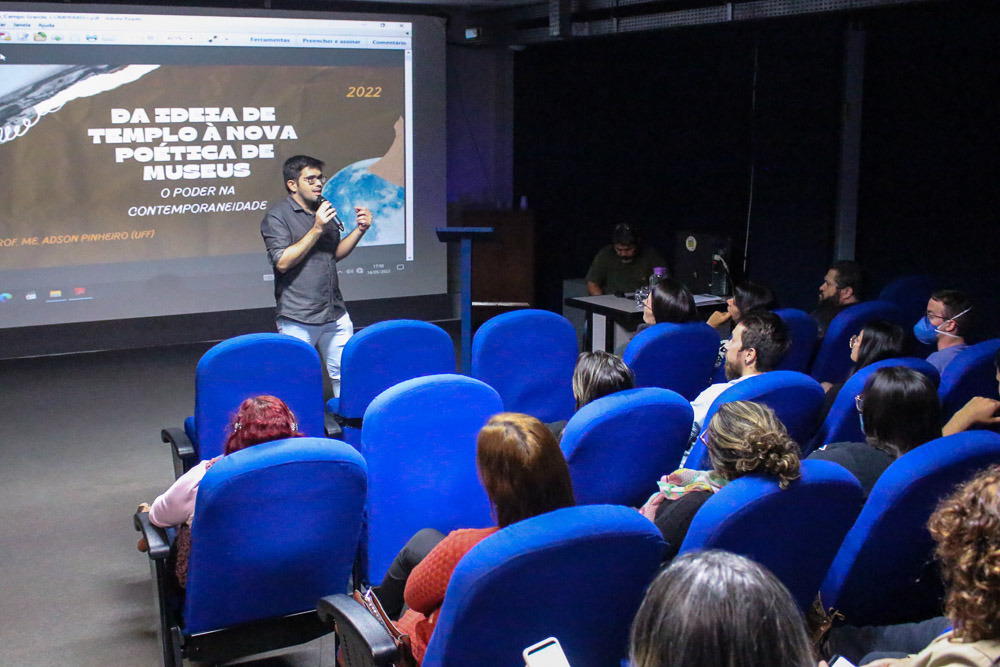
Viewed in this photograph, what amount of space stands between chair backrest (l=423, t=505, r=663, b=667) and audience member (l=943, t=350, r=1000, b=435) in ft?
6.17

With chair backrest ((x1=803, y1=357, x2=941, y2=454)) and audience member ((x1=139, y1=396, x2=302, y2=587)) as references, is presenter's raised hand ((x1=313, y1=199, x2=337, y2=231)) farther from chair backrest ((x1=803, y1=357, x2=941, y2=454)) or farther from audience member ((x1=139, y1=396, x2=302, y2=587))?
chair backrest ((x1=803, y1=357, x2=941, y2=454))

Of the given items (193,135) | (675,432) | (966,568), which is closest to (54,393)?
(193,135)

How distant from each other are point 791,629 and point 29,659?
2610 mm

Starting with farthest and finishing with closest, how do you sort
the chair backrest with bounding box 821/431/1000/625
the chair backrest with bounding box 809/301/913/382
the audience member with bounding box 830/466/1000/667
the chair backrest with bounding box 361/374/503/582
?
1. the chair backrest with bounding box 809/301/913/382
2. the chair backrest with bounding box 361/374/503/582
3. the chair backrest with bounding box 821/431/1000/625
4. the audience member with bounding box 830/466/1000/667

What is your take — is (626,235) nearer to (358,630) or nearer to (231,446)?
(231,446)

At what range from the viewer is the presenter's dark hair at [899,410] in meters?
2.46

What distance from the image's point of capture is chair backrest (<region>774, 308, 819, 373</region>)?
13.8 feet

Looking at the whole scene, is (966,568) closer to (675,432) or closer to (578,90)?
(675,432)

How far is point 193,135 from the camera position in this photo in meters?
6.86

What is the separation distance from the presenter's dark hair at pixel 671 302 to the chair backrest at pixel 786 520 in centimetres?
208

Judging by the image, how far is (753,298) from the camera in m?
4.46

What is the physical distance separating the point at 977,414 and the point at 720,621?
2462mm

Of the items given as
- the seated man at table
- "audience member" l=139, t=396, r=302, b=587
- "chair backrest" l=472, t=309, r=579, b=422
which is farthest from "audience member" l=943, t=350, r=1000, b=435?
the seated man at table

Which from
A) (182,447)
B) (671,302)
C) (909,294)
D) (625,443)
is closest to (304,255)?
(182,447)
